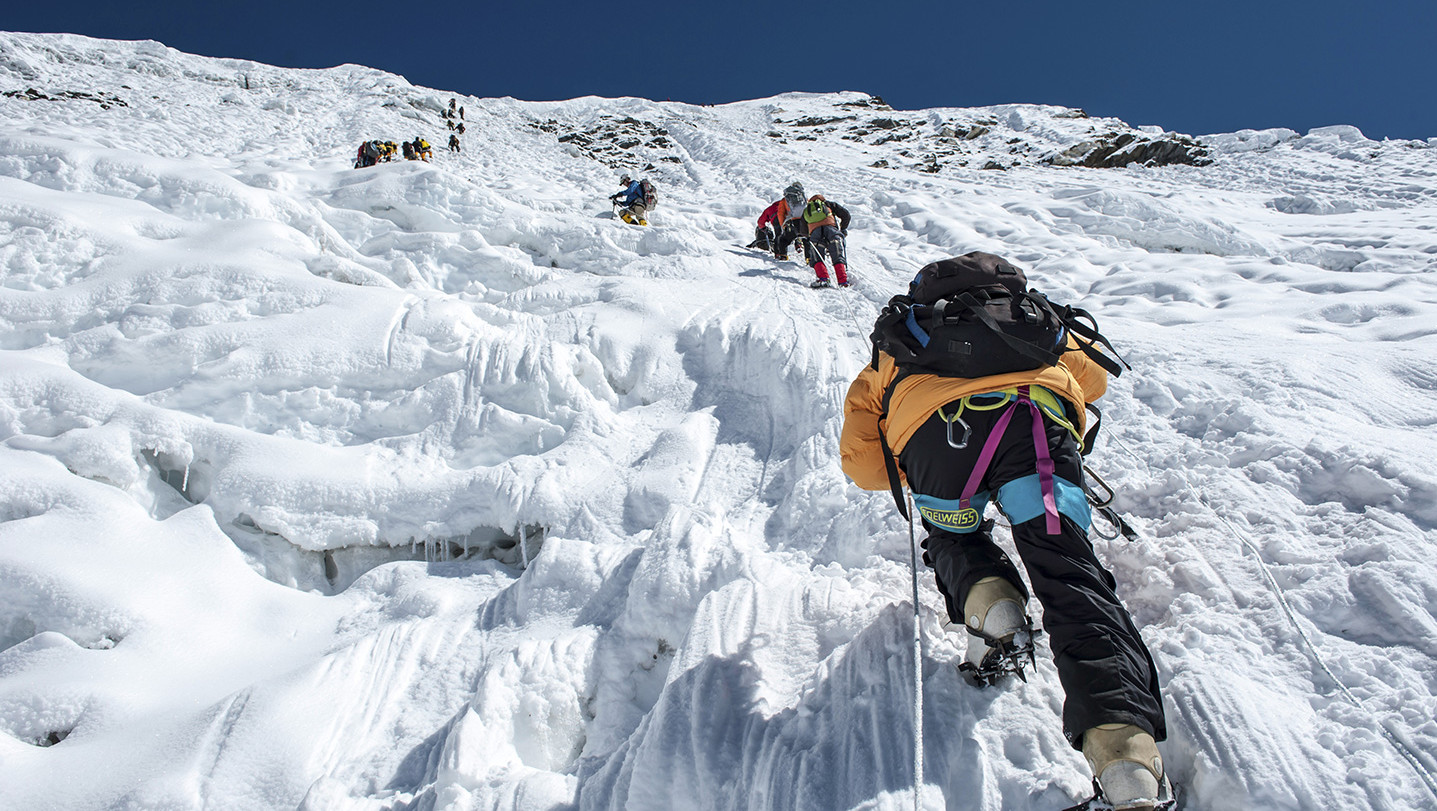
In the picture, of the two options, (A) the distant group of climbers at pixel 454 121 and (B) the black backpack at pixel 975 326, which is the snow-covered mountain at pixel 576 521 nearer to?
(B) the black backpack at pixel 975 326

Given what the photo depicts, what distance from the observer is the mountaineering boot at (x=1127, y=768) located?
4.33 feet

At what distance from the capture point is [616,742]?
2.30 metres

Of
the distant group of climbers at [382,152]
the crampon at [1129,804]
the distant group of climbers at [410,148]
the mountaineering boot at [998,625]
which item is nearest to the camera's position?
the crampon at [1129,804]

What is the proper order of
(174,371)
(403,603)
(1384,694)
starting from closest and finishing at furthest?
Answer: (1384,694)
(403,603)
(174,371)

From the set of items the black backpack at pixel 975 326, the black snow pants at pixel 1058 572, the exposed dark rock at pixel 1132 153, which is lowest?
the black snow pants at pixel 1058 572

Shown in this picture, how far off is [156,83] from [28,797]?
24.3 metres

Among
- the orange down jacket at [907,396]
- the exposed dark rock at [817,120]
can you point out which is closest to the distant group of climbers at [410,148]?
the orange down jacket at [907,396]

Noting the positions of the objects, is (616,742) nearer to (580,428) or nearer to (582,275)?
(580,428)

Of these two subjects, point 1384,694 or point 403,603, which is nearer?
point 1384,694

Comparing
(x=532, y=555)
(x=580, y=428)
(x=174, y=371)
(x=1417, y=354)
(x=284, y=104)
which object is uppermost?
(x=284, y=104)

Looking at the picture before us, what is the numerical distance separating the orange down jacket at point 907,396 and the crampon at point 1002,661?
2.04 ft

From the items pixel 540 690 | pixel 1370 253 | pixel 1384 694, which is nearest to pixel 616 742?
pixel 540 690

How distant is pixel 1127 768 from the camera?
4.39 ft

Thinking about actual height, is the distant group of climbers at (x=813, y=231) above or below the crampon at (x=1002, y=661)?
above
